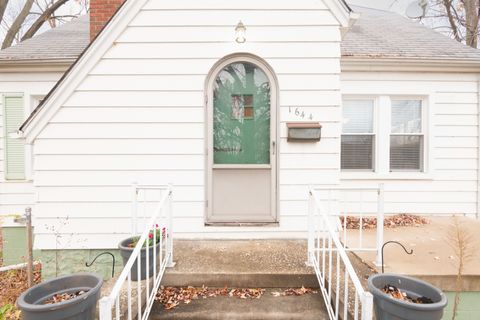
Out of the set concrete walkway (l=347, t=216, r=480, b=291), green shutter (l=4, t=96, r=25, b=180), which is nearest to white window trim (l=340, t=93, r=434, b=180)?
concrete walkway (l=347, t=216, r=480, b=291)

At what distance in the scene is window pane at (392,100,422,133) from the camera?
609 cm

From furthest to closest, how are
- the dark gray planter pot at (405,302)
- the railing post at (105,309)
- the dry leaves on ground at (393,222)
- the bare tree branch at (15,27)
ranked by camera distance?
the bare tree branch at (15,27) < the dry leaves on ground at (393,222) < the dark gray planter pot at (405,302) < the railing post at (105,309)

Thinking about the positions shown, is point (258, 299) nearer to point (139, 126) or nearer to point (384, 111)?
point (139, 126)

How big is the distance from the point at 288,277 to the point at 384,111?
4340mm

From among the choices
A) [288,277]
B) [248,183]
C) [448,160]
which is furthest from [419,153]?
[288,277]

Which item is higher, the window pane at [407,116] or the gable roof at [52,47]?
the gable roof at [52,47]

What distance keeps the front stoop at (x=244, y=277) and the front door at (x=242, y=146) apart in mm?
516

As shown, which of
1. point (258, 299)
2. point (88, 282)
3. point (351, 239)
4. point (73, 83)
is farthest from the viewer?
point (351, 239)

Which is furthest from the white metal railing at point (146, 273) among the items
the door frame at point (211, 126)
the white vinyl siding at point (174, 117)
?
the door frame at point (211, 126)

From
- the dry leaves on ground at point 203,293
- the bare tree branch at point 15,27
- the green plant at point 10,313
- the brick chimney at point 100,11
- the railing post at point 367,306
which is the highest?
the bare tree branch at point 15,27

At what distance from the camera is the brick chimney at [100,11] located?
4.87 metres

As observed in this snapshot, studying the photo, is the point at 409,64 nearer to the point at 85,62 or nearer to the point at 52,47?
the point at 85,62

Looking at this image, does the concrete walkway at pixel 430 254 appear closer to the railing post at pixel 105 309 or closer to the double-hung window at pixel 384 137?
the double-hung window at pixel 384 137

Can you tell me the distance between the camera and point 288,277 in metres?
3.18
